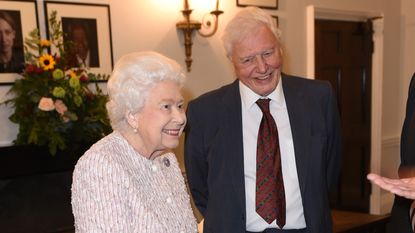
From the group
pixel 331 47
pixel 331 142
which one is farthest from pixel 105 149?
pixel 331 47

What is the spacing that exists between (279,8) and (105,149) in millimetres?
3045

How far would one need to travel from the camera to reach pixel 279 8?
3.90m

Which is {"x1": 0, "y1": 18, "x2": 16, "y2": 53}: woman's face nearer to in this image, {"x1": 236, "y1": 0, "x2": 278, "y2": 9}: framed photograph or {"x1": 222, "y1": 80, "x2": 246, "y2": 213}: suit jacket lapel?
A: {"x1": 222, "y1": 80, "x2": 246, "y2": 213}: suit jacket lapel

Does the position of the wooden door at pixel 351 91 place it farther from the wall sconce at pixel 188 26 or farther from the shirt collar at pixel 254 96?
the shirt collar at pixel 254 96

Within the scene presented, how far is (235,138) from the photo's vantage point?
1.78 m

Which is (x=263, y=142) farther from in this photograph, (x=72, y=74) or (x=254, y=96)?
(x=72, y=74)

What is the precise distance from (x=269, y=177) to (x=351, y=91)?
3.34 metres

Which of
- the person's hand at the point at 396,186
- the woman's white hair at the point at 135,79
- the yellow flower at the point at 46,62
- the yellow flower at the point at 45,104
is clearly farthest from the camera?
the yellow flower at the point at 46,62

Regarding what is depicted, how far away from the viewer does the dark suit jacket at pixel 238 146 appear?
1733 millimetres

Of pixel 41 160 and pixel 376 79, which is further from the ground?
pixel 376 79

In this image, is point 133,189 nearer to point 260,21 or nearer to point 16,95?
point 260,21

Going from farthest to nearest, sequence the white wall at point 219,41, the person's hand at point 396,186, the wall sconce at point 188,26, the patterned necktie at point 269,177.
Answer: the wall sconce at point 188,26 → the white wall at point 219,41 → the patterned necktie at point 269,177 → the person's hand at point 396,186

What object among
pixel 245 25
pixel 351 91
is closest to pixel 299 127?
pixel 245 25

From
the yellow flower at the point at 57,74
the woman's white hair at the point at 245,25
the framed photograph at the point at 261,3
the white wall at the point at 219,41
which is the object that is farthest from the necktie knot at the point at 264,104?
the framed photograph at the point at 261,3
